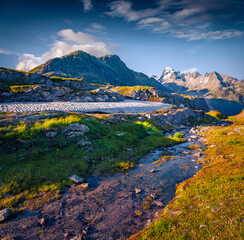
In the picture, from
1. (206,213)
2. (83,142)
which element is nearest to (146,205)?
(206,213)

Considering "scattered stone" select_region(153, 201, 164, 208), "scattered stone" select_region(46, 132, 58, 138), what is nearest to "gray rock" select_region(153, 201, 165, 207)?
"scattered stone" select_region(153, 201, 164, 208)

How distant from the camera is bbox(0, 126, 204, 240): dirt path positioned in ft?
16.8

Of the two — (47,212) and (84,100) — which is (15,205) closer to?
(47,212)

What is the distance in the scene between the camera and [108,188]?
7.85 metres

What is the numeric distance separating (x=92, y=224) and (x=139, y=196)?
2.88m

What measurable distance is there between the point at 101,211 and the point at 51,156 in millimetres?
6399

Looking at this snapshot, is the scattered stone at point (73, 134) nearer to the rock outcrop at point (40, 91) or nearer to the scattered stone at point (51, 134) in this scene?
the scattered stone at point (51, 134)

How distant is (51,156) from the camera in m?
10.2

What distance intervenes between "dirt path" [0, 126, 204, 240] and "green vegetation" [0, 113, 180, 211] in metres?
0.88

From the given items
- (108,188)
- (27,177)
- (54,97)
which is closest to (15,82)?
(54,97)

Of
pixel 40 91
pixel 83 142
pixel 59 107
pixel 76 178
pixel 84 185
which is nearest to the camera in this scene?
pixel 84 185

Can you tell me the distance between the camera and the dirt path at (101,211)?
5133 mm

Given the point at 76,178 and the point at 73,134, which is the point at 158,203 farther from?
the point at 73,134

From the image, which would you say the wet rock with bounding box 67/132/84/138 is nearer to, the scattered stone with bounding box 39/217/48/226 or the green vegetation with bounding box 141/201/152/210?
the scattered stone with bounding box 39/217/48/226
